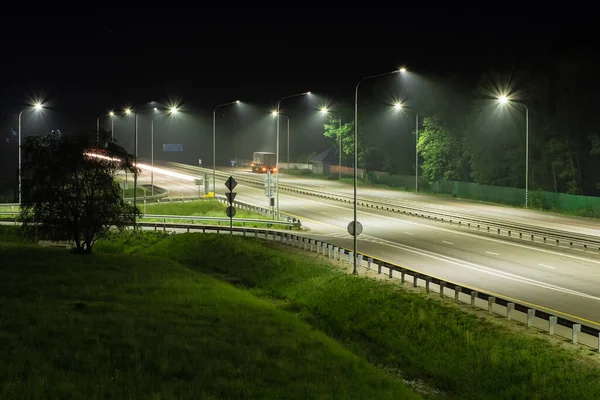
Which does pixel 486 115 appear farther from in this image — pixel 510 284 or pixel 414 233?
pixel 510 284

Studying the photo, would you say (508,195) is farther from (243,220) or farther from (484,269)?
(484,269)

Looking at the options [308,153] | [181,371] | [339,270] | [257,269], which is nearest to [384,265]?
[339,270]

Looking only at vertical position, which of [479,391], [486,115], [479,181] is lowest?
[479,391]

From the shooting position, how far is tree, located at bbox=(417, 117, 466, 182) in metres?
81.2

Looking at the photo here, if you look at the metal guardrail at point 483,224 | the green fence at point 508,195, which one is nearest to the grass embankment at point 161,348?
the metal guardrail at point 483,224

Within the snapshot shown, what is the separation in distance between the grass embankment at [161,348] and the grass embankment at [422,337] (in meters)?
1.78

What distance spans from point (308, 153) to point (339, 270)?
10502 centimetres

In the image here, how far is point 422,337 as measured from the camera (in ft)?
78.8

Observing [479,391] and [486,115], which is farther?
[486,115]

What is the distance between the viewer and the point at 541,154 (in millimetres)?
71188

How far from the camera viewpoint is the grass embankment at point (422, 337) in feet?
62.6

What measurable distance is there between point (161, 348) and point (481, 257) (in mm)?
21356

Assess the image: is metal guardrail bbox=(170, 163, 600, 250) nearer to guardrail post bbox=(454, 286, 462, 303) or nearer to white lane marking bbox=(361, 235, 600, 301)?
white lane marking bbox=(361, 235, 600, 301)

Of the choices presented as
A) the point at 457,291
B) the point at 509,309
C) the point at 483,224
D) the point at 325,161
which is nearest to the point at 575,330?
the point at 509,309
